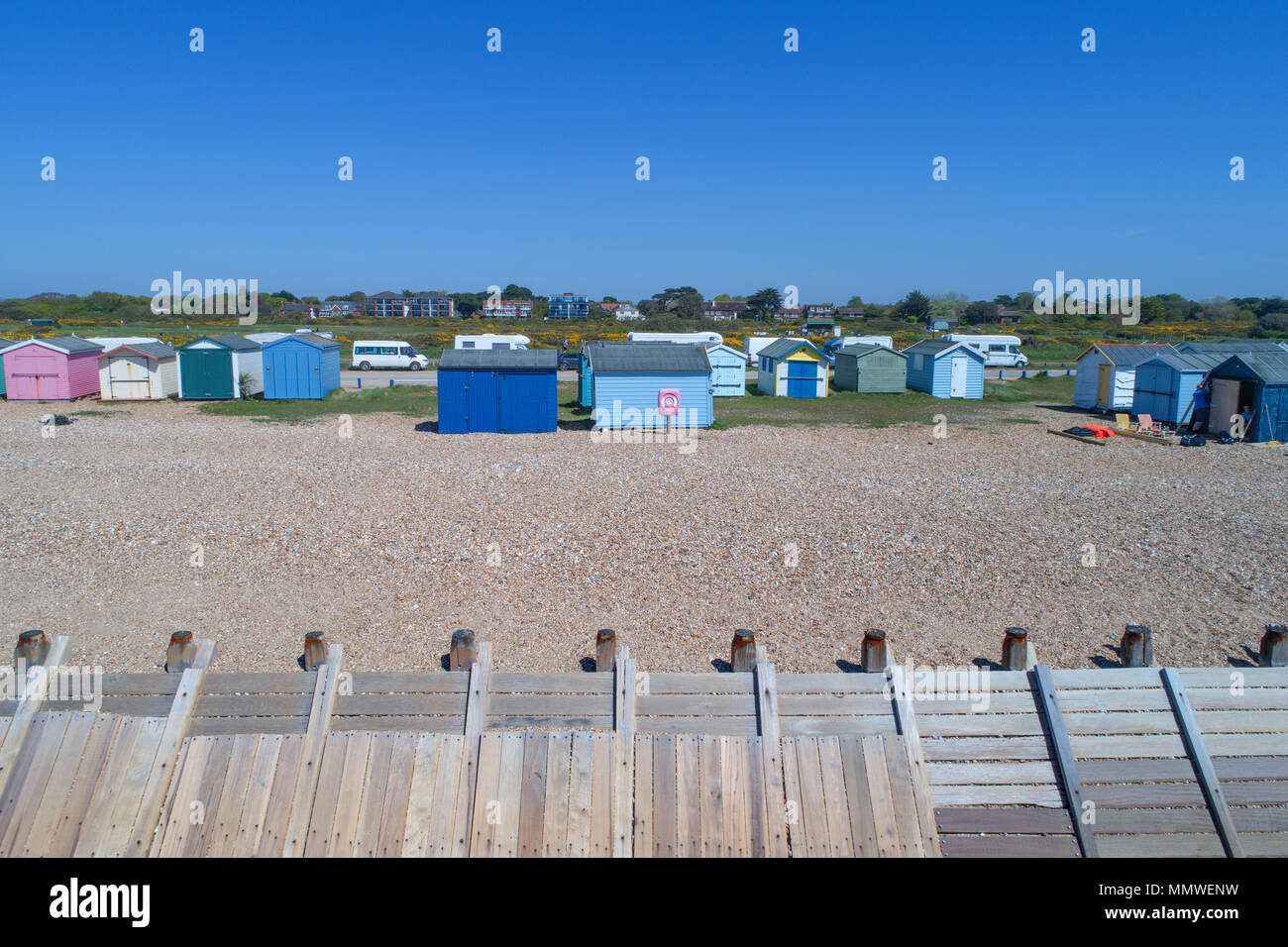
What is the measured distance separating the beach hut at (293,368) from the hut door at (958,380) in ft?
73.3

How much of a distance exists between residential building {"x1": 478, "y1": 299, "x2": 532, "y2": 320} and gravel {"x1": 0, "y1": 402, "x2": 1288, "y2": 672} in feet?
258

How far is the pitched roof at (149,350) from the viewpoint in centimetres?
2772

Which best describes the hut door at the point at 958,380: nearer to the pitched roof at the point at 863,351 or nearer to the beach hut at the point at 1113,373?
the pitched roof at the point at 863,351

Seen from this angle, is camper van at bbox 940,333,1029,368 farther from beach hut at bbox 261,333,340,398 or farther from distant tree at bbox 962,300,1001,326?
distant tree at bbox 962,300,1001,326

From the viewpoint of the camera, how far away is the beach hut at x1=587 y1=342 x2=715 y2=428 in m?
23.5

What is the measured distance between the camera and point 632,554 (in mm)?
11312

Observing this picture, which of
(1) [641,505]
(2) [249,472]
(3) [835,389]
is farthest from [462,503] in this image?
(3) [835,389]

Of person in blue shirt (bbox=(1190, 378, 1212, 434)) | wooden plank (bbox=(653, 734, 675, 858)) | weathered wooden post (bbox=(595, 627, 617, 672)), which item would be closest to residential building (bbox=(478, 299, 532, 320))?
person in blue shirt (bbox=(1190, 378, 1212, 434))

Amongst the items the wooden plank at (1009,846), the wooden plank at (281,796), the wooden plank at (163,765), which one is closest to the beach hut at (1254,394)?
the wooden plank at (1009,846)

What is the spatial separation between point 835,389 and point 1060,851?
3102cm

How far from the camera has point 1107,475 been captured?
1700 cm

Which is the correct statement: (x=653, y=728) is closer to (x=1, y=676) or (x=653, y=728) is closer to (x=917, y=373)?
(x=1, y=676)

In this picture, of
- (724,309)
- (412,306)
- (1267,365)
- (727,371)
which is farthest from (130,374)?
(724,309)
